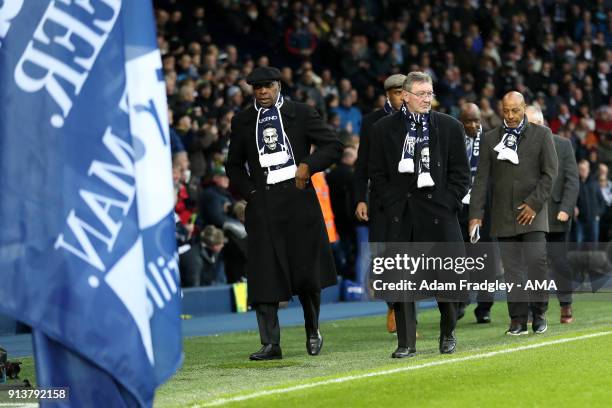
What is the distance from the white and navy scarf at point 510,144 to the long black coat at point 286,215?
1998 mm

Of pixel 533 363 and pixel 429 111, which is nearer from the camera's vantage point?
pixel 533 363

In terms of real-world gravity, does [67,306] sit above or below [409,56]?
below

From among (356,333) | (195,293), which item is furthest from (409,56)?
(356,333)

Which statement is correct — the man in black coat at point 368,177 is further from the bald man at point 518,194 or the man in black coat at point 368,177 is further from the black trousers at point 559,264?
the black trousers at point 559,264

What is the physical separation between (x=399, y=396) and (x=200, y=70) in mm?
13724

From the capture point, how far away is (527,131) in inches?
527

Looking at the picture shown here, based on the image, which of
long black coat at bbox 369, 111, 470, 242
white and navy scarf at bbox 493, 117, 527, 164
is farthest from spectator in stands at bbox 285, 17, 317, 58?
long black coat at bbox 369, 111, 470, 242

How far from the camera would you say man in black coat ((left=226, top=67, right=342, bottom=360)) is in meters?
11.7

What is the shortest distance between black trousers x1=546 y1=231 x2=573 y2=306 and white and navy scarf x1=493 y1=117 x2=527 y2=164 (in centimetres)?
178

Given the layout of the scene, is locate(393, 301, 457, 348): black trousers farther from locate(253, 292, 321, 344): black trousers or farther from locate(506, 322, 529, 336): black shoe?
locate(506, 322, 529, 336): black shoe

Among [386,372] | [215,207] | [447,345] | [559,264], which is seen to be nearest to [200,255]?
[215,207]

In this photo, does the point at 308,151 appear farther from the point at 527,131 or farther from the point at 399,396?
the point at 399,396

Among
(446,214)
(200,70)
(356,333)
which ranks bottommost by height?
(356,333)

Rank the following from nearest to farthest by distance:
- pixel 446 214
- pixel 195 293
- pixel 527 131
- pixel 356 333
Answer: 1. pixel 446 214
2. pixel 527 131
3. pixel 356 333
4. pixel 195 293
